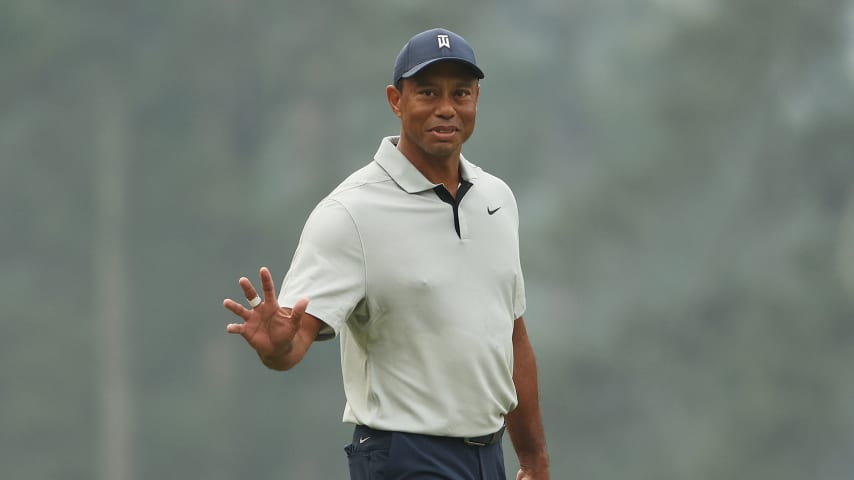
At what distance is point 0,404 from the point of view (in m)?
22.6

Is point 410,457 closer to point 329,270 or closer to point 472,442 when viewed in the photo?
point 472,442

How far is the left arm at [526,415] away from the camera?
451 cm

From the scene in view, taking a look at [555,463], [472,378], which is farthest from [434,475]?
[555,463]

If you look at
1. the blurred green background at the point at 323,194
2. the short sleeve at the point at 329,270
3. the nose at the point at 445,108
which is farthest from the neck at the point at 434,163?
the blurred green background at the point at 323,194

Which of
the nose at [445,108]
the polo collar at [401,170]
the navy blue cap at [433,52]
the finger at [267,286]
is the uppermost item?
the navy blue cap at [433,52]

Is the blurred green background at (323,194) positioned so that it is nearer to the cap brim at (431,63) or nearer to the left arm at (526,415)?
the left arm at (526,415)

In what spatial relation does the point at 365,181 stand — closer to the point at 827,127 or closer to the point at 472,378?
the point at 472,378

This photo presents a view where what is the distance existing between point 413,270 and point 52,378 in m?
18.9

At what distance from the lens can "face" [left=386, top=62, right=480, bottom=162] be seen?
4.14 meters

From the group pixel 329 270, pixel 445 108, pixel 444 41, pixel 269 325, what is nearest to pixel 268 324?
pixel 269 325

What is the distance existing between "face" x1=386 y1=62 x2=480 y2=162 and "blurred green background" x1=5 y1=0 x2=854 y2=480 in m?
16.9

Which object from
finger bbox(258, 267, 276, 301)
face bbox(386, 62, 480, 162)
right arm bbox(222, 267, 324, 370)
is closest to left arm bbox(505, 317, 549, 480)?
face bbox(386, 62, 480, 162)

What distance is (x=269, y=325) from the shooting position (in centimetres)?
374

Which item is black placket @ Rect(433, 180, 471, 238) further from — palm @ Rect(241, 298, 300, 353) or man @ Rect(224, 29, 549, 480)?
palm @ Rect(241, 298, 300, 353)
